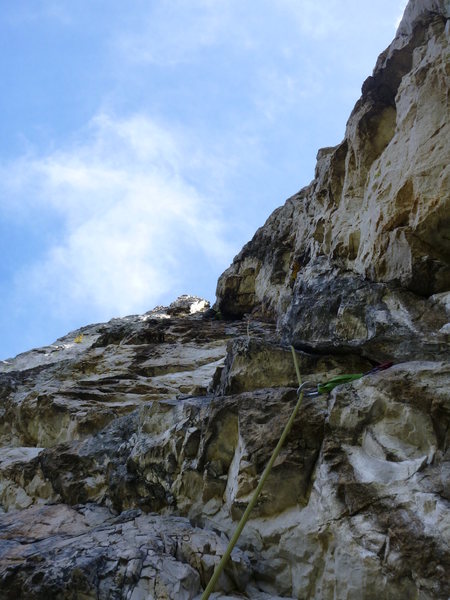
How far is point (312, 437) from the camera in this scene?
5137 mm

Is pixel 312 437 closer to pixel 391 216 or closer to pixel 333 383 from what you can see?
pixel 333 383

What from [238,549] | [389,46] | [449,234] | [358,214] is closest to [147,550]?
[238,549]

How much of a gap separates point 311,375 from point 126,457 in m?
3.02

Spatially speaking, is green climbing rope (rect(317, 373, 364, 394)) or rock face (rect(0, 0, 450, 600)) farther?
green climbing rope (rect(317, 373, 364, 394))

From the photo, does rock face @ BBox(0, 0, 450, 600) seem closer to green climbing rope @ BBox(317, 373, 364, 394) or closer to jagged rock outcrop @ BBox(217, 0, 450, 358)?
jagged rock outcrop @ BBox(217, 0, 450, 358)

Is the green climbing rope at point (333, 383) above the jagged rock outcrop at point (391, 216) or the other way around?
the other way around

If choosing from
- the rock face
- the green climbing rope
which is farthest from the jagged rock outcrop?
the green climbing rope

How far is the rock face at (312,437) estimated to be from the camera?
419 centimetres

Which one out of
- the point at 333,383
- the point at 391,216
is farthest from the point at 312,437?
the point at 391,216

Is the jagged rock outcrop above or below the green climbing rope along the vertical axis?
above

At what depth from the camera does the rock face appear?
419 centimetres

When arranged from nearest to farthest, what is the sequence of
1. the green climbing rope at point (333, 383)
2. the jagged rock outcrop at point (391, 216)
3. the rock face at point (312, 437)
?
1. the rock face at point (312, 437)
2. the green climbing rope at point (333, 383)
3. the jagged rock outcrop at point (391, 216)

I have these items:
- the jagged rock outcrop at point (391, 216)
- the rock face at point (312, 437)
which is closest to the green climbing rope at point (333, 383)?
the rock face at point (312, 437)

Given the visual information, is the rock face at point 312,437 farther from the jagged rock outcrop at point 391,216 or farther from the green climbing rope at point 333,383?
the green climbing rope at point 333,383
